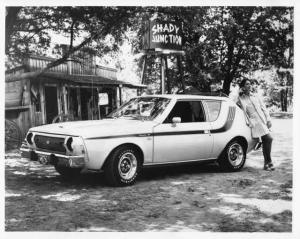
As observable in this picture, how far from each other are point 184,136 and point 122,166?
1289mm

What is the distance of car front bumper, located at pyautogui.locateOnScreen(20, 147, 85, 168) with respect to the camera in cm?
562

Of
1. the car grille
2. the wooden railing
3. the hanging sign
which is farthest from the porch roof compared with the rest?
the car grille

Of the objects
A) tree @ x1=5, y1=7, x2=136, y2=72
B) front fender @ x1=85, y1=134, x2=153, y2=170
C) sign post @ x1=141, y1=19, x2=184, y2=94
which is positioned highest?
sign post @ x1=141, y1=19, x2=184, y2=94

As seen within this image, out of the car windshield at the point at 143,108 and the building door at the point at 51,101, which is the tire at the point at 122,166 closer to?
the car windshield at the point at 143,108

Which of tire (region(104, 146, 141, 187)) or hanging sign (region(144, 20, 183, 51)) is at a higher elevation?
hanging sign (region(144, 20, 183, 51))

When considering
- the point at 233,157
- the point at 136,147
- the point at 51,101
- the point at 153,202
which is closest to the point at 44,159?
the point at 136,147

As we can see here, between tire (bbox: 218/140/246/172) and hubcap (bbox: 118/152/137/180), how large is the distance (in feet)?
6.68

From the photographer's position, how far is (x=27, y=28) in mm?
7367

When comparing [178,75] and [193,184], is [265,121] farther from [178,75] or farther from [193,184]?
[178,75]

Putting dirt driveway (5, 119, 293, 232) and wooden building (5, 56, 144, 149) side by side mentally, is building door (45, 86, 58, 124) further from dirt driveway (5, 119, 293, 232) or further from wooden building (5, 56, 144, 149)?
dirt driveway (5, 119, 293, 232)

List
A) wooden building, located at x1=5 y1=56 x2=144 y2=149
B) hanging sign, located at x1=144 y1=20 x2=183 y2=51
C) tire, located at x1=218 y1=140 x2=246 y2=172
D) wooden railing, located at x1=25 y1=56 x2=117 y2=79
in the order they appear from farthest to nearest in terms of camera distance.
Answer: hanging sign, located at x1=144 y1=20 x2=183 y2=51, wooden railing, located at x1=25 y1=56 x2=117 y2=79, wooden building, located at x1=5 y1=56 x2=144 y2=149, tire, located at x1=218 y1=140 x2=246 y2=172

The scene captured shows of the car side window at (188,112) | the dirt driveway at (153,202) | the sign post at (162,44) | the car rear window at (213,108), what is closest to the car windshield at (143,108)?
the car side window at (188,112)

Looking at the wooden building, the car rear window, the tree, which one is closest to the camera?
the tree

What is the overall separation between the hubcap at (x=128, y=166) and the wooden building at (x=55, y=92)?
8.25ft
